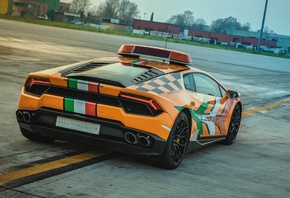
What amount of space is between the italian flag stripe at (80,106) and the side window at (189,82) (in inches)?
58.3

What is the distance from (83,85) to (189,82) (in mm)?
1691

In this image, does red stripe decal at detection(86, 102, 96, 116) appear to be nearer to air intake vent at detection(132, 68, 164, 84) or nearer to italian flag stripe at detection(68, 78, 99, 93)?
italian flag stripe at detection(68, 78, 99, 93)

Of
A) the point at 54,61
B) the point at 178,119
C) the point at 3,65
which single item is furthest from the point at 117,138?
the point at 54,61

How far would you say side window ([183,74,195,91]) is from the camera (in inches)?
302

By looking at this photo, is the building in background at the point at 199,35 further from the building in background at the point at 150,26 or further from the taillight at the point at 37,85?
the taillight at the point at 37,85

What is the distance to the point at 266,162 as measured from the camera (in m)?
8.26

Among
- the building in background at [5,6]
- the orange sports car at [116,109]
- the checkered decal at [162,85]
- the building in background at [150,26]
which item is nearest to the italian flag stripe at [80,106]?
the orange sports car at [116,109]

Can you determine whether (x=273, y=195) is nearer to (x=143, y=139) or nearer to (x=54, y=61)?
(x=143, y=139)

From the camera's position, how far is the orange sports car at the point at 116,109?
21.4 feet

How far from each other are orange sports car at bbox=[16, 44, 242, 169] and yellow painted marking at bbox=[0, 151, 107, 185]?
0.75 feet

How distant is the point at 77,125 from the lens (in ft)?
21.8

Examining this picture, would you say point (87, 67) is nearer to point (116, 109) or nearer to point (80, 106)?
point (80, 106)

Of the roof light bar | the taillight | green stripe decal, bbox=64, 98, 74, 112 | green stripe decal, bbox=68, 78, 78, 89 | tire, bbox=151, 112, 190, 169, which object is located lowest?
tire, bbox=151, 112, 190, 169

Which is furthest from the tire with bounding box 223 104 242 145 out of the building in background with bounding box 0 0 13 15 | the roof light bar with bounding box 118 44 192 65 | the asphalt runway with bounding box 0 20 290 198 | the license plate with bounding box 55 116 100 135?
the building in background with bounding box 0 0 13 15
